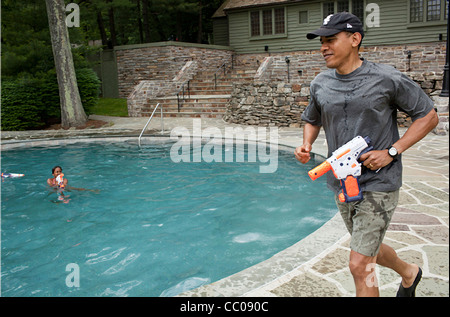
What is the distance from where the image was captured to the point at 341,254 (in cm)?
396

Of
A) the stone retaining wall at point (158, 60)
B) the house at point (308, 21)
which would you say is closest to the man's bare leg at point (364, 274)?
the stone retaining wall at point (158, 60)

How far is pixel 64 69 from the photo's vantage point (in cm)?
1609

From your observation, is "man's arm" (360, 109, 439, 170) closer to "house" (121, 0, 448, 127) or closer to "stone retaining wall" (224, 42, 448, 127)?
"stone retaining wall" (224, 42, 448, 127)

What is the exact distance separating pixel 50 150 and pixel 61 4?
6849mm

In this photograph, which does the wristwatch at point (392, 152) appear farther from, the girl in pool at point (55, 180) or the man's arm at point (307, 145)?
the girl in pool at point (55, 180)

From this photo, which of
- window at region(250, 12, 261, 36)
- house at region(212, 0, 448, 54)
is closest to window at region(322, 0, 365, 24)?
house at region(212, 0, 448, 54)

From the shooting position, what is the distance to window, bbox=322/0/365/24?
74.0ft

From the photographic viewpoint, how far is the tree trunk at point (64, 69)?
15.6 meters

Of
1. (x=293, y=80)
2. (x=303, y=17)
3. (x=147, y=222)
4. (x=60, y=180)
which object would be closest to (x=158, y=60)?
(x=293, y=80)

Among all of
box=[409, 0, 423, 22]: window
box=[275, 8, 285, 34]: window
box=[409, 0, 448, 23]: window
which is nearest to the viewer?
box=[409, 0, 448, 23]: window

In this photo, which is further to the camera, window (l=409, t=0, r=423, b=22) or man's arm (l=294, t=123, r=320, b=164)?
window (l=409, t=0, r=423, b=22)

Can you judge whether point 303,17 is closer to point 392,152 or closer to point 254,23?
point 254,23
